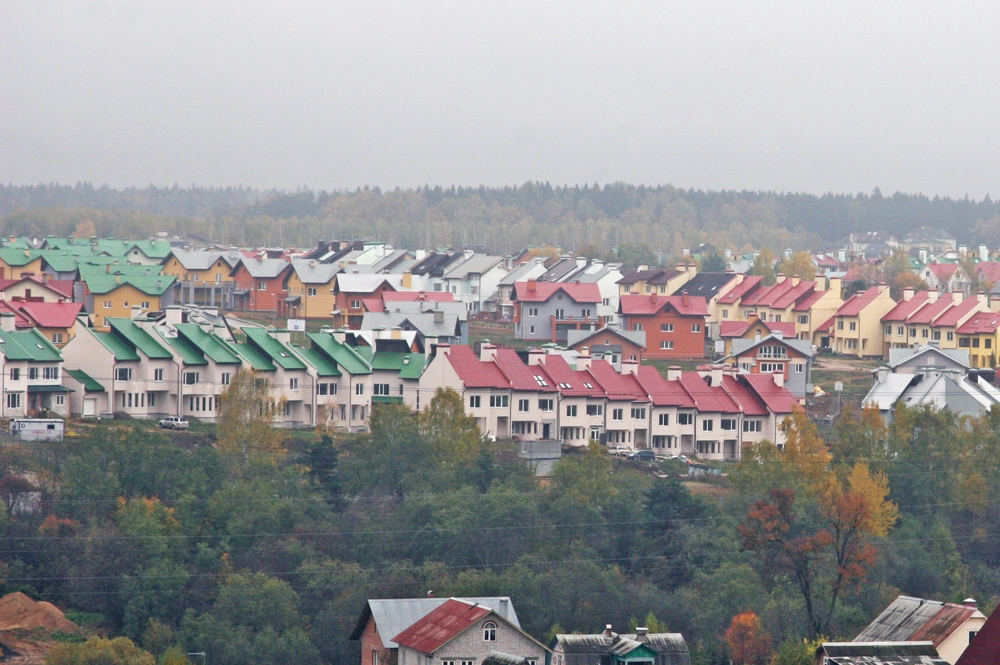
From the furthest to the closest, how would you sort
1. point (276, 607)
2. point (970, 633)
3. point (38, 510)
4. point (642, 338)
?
point (642, 338) → point (38, 510) → point (276, 607) → point (970, 633)

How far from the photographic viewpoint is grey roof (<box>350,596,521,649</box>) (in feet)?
102

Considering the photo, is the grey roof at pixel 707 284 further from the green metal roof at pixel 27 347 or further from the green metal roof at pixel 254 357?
the green metal roof at pixel 27 347

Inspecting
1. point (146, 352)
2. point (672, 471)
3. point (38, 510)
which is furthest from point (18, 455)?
point (672, 471)

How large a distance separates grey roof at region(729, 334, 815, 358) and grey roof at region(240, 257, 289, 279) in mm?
22269

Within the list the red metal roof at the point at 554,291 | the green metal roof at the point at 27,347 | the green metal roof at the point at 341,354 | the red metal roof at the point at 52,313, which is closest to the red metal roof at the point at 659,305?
the red metal roof at the point at 554,291

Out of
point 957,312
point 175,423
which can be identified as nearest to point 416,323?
point 175,423

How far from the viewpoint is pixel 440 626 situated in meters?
30.3

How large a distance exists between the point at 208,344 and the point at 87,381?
11.9 feet

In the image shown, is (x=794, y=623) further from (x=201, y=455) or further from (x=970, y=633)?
(x=201, y=455)

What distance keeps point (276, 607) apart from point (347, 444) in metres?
11.1

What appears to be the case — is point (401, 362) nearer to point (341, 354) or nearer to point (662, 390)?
point (341, 354)

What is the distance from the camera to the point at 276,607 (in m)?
34.6

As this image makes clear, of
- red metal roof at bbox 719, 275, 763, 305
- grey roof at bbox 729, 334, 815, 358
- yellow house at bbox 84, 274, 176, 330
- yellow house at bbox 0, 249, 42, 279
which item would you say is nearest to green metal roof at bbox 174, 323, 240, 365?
yellow house at bbox 84, 274, 176, 330

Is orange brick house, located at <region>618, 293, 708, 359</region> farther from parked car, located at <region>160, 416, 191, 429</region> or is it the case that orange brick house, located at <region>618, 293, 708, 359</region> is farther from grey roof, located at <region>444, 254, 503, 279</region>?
parked car, located at <region>160, 416, 191, 429</region>
